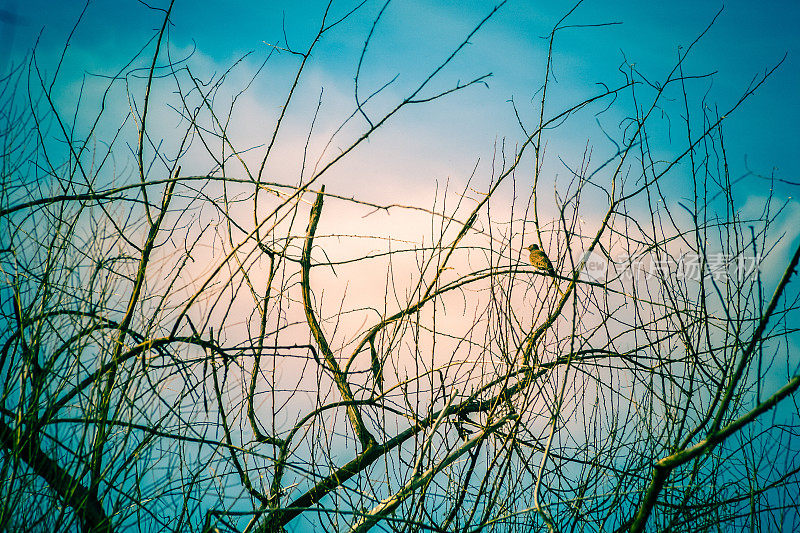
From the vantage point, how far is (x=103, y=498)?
1.62 metres

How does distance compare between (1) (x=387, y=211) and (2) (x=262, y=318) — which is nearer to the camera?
(1) (x=387, y=211)

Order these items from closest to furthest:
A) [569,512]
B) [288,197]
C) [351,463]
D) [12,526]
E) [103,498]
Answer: [12,526], [103,498], [288,197], [569,512], [351,463]

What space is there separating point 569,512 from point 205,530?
126 cm

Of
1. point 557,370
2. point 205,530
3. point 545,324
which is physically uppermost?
point 545,324

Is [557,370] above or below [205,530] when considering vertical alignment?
above

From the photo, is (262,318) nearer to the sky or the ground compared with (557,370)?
nearer to the sky

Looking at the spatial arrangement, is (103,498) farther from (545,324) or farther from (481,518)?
(545,324)

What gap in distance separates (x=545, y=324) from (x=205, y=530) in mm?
1325

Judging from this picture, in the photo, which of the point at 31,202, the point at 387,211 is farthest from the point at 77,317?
the point at 387,211

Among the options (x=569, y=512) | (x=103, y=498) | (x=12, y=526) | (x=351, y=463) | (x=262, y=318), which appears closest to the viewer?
(x=12, y=526)

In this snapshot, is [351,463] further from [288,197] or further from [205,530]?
[288,197]

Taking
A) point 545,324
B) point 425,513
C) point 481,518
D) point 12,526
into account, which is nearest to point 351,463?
point 425,513

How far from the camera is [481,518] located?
5.88ft

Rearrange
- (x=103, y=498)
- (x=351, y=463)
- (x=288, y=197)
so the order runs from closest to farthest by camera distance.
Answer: (x=103, y=498), (x=288, y=197), (x=351, y=463)
